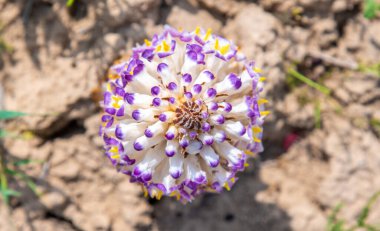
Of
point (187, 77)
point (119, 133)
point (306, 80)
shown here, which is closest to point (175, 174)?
point (119, 133)

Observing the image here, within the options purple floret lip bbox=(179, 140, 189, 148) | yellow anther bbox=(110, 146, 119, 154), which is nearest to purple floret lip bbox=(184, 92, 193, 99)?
purple floret lip bbox=(179, 140, 189, 148)

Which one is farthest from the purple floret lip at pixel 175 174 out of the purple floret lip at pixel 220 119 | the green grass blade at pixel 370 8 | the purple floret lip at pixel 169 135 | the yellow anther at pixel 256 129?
the green grass blade at pixel 370 8

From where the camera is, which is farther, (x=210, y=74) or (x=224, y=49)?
(x=224, y=49)

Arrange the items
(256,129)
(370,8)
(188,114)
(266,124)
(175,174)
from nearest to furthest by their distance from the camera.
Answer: (188,114) < (175,174) < (256,129) < (370,8) < (266,124)

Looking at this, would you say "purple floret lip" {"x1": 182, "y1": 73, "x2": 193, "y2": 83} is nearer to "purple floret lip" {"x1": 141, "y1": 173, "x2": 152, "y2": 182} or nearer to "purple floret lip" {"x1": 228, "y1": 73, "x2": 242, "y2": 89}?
"purple floret lip" {"x1": 228, "y1": 73, "x2": 242, "y2": 89}

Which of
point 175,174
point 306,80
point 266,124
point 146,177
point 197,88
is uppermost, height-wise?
point 197,88

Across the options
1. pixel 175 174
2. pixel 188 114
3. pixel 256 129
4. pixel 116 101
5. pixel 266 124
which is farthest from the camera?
pixel 266 124

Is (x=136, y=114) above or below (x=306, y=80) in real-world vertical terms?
above

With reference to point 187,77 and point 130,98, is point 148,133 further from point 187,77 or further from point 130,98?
point 187,77

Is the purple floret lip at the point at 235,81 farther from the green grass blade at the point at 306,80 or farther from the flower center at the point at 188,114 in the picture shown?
the green grass blade at the point at 306,80
